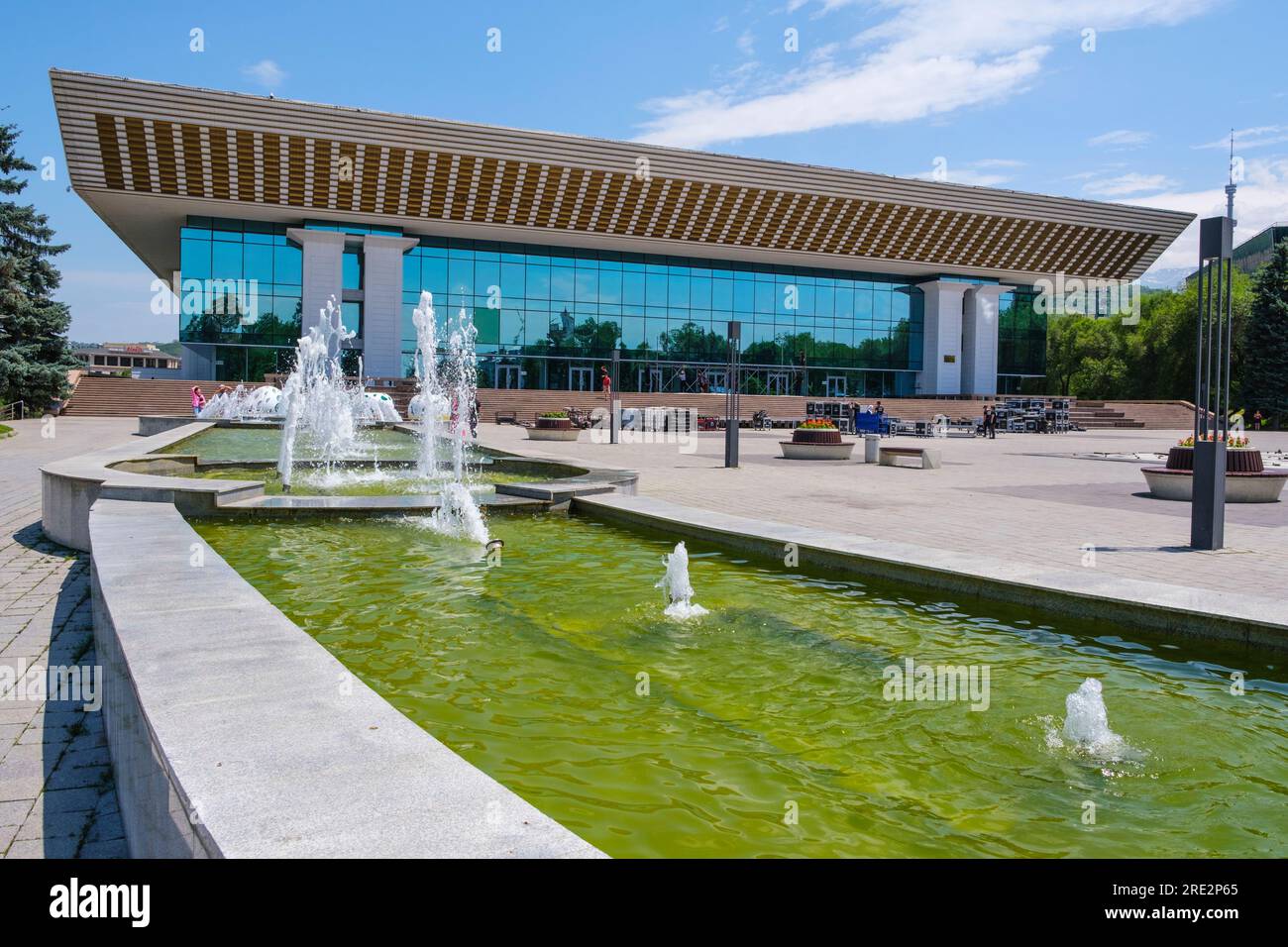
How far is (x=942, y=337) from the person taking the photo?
55.8m

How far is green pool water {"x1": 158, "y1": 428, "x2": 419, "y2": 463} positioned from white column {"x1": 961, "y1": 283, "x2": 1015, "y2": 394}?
40.3 meters

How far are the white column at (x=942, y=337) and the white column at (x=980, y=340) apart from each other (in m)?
0.82

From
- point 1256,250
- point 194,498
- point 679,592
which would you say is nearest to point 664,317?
point 194,498

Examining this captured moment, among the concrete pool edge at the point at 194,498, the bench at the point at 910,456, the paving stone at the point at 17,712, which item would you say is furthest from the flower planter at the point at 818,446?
the paving stone at the point at 17,712

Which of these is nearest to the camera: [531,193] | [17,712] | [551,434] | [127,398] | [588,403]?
[17,712]

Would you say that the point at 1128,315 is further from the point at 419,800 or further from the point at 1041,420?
the point at 419,800

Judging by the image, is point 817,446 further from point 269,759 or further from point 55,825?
point 269,759

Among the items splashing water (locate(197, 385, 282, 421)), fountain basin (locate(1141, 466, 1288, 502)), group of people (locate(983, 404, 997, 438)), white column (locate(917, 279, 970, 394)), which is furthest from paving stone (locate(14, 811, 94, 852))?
white column (locate(917, 279, 970, 394))

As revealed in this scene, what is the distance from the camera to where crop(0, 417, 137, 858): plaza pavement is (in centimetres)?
325

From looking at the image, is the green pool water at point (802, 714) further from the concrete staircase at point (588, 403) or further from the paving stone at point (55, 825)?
the concrete staircase at point (588, 403)

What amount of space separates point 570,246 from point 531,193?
5.74 metres

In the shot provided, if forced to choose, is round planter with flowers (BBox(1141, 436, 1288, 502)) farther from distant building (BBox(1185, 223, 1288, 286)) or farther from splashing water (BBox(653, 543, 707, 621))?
distant building (BBox(1185, 223, 1288, 286))
